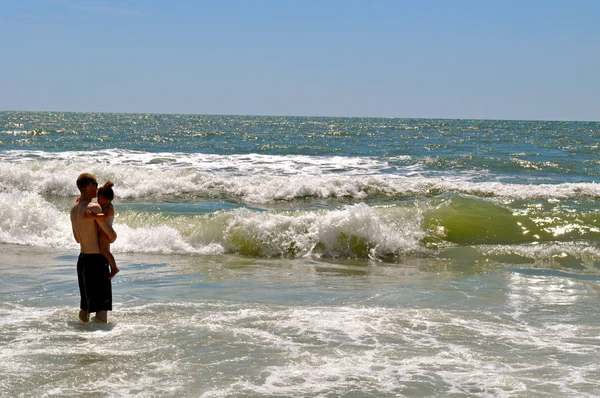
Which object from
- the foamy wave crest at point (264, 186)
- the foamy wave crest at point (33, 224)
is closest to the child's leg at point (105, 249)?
the foamy wave crest at point (33, 224)

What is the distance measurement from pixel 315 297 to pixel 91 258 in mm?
2839

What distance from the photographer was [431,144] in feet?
131

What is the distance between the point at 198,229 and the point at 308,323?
645 cm

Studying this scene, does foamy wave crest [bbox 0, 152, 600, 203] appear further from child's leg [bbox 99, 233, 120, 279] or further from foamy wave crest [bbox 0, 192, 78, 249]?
child's leg [bbox 99, 233, 120, 279]

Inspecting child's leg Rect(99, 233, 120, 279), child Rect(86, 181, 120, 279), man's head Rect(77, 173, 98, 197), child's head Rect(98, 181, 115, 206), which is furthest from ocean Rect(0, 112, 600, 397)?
man's head Rect(77, 173, 98, 197)

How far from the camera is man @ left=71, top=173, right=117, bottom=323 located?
6586 millimetres

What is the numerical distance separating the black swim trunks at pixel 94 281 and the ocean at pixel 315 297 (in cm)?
24

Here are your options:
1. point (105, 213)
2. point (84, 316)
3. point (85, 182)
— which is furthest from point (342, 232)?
point (85, 182)

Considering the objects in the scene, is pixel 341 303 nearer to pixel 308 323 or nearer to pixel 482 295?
pixel 308 323

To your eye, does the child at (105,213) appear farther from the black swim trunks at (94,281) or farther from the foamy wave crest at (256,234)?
the foamy wave crest at (256,234)

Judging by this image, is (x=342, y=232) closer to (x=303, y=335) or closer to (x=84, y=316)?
(x=303, y=335)

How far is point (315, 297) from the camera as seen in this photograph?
8.52 m

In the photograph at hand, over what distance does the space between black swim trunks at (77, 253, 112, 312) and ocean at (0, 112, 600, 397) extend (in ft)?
0.80

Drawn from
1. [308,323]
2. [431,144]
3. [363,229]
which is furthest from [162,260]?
[431,144]
